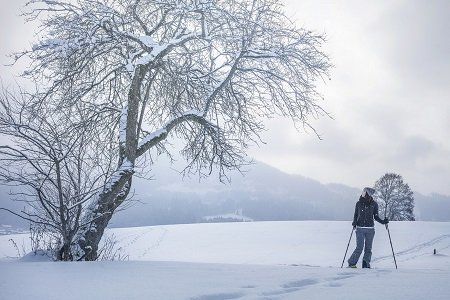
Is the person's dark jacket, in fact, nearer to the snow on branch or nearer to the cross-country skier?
the cross-country skier

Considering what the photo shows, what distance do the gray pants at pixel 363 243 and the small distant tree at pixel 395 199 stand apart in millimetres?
37772

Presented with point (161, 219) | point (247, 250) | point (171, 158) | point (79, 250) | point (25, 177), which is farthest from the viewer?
point (161, 219)

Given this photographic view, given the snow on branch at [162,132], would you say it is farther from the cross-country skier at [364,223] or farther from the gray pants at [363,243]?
the gray pants at [363,243]

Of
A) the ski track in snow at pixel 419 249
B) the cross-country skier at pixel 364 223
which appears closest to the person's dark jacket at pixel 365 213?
the cross-country skier at pixel 364 223

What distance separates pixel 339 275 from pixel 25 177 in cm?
527

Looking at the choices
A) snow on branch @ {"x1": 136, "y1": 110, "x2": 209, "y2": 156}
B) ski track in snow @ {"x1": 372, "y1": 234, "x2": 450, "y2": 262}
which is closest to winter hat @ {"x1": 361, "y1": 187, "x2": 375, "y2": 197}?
snow on branch @ {"x1": 136, "y1": 110, "x2": 209, "y2": 156}

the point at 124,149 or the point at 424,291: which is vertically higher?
the point at 124,149

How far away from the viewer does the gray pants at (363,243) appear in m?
8.25

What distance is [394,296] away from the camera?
12.3 feet

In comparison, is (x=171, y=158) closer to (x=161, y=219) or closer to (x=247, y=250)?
(x=247, y=250)

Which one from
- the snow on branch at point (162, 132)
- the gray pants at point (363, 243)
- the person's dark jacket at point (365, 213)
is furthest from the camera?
the person's dark jacket at point (365, 213)

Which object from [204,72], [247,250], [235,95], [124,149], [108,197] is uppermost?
[204,72]

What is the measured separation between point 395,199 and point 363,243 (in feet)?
128

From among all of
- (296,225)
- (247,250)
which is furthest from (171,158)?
(296,225)
